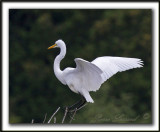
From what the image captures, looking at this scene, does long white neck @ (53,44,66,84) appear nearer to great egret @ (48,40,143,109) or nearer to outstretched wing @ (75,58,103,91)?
great egret @ (48,40,143,109)

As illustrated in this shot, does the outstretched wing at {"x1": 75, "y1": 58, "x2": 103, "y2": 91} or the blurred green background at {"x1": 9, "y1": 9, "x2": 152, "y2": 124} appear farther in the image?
the blurred green background at {"x1": 9, "y1": 9, "x2": 152, "y2": 124}

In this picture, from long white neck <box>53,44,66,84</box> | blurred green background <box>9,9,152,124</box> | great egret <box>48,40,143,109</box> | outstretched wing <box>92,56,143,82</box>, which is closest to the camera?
great egret <box>48,40,143,109</box>

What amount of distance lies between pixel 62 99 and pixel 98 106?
289 cm

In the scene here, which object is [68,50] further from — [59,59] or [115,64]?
[59,59]

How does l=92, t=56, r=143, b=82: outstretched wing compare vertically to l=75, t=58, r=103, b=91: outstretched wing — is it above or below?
above

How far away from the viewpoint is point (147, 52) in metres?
15.6

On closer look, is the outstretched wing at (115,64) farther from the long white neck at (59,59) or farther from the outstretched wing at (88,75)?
the long white neck at (59,59)

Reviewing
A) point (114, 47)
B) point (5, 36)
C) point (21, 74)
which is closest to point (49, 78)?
point (21, 74)

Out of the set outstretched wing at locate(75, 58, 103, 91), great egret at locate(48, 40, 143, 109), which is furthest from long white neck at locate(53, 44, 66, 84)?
outstretched wing at locate(75, 58, 103, 91)

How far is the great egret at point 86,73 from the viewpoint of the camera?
6560 mm

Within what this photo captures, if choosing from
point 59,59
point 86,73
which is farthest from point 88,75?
point 59,59

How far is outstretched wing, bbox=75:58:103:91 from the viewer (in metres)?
6.35

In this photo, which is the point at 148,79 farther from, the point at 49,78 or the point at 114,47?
the point at 49,78

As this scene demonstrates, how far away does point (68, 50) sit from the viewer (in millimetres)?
15836
